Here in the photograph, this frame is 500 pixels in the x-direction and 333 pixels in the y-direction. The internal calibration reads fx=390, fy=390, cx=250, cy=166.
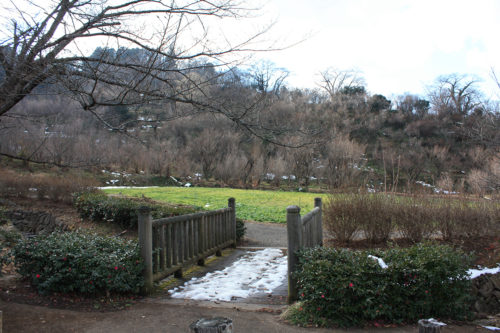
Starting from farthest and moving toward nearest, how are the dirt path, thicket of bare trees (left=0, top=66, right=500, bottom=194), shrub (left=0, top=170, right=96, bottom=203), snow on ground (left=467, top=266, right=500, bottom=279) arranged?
shrub (left=0, top=170, right=96, bottom=203), the dirt path, thicket of bare trees (left=0, top=66, right=500, bottom=194), snow on ground (left=467, top=266, right=500, bottom=279)

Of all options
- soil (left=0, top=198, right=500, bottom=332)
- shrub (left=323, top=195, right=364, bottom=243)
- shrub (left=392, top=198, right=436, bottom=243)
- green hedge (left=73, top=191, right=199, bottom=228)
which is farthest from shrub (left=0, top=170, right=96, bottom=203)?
shrub (left=392, top=198, right=436, bottom=243)

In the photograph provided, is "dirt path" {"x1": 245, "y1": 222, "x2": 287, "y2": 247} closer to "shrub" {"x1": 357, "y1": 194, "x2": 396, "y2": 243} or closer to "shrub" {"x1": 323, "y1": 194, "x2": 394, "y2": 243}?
"shrub" {"x1": 323, "y1": 194, "x2": 394, "y2": 243}

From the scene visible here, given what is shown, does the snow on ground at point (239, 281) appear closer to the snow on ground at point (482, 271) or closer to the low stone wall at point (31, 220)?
the snow on ground at point (482, 271)

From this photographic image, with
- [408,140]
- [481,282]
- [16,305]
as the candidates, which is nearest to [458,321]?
[481,282]

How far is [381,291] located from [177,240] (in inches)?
138

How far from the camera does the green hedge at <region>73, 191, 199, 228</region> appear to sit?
404 inches

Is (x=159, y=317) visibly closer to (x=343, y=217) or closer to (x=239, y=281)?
(x=239, y=281)

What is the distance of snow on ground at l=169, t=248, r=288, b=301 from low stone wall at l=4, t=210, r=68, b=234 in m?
9.52

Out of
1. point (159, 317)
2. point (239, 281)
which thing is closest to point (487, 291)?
point (239, 281)

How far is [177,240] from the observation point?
21.8 ft

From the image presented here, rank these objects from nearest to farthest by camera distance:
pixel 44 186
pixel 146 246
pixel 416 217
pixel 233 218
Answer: pixel 146 246 → pixel 416 217 → pixel 233 218 → pixel 44 186

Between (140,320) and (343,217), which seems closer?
(140,320)

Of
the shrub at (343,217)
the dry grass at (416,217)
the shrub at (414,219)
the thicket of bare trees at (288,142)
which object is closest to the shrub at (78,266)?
the thicket of bare trees at (288,142)

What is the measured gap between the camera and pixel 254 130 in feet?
19.7
